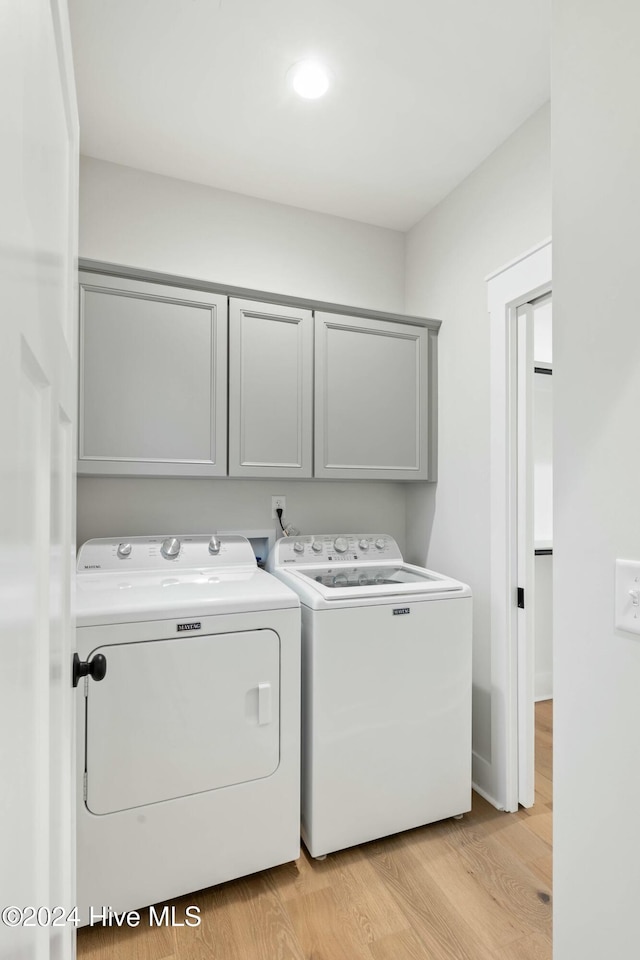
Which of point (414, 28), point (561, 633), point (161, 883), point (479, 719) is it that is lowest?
point (161, 883)

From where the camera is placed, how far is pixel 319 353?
230 centimetres

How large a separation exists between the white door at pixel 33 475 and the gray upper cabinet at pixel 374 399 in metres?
1.57

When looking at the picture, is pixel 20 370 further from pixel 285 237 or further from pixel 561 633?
pixel 285 237

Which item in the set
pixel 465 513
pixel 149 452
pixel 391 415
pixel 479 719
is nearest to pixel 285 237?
pixel 391 415

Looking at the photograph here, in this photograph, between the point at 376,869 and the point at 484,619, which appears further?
the point at 484,619

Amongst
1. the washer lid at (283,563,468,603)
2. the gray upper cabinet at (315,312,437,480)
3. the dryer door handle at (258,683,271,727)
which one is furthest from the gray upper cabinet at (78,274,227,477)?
the dryer door handle at (258,683,271,727)

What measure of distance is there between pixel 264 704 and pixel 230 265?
2009 mm

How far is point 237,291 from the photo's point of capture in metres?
2.15

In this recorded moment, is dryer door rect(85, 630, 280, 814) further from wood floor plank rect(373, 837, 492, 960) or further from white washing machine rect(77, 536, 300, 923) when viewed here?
wood floor plank rect(373, 837, 492, 960)

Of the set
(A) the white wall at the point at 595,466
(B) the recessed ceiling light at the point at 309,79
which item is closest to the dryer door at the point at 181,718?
(A) the white wall at the point at 595,466

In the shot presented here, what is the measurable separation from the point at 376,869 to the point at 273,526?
1440 millimetres

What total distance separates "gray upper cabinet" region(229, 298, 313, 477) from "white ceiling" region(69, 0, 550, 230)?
0.69m

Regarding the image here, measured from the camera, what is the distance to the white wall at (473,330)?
6.51 feet

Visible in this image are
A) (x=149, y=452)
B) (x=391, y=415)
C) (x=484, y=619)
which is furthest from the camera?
(x=391, y=415)
